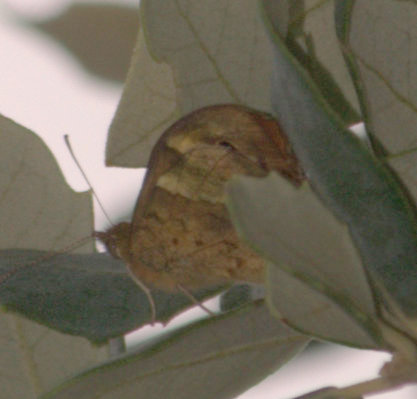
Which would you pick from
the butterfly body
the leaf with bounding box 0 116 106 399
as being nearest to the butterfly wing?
the butterfly body

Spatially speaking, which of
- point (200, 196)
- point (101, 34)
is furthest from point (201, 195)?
point (101, 34)

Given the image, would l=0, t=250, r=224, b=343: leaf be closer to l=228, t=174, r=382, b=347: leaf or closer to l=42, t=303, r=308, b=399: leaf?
l=42, t=303, r=308, b=399: leaf

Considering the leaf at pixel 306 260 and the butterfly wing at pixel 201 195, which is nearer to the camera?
the leaf at pixel 306 260

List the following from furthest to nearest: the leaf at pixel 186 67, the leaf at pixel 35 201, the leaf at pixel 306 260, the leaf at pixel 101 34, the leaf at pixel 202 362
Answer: the leaf at pixel 101 34 → the leaf at pixel 35 201 → the leaf at pixel 186 67 → the leaf at pixel 202 362 → the leaf at pixel 306 260

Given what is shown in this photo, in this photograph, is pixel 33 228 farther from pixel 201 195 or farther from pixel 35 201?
pixel 201 195

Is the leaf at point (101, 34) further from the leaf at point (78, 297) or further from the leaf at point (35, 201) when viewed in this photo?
the leaf at point (78, 297)

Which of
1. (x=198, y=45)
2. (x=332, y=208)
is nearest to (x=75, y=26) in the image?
(x=198, y=45)

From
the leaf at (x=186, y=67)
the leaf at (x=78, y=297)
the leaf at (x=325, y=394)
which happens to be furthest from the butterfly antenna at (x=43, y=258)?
the leaf at (x=325, y=394)
